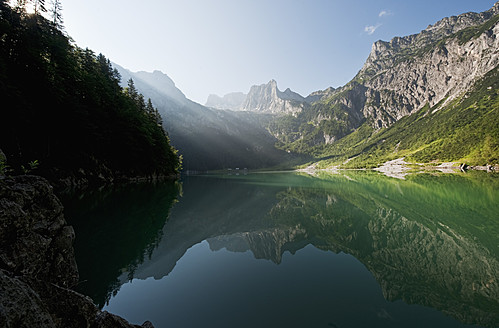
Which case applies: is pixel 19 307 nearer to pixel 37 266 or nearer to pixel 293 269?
pixel 37 266

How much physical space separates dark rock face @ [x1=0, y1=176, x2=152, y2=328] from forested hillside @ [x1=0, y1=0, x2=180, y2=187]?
15295 millimetres

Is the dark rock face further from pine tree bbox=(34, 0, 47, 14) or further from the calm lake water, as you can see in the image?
pine tree bbox=(34, 0, 47, 14)

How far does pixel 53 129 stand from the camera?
34719mm

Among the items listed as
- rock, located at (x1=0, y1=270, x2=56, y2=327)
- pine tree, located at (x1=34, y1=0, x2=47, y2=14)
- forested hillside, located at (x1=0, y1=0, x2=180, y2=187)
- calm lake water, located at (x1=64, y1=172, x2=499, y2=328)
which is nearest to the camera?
rock, located at (x1=0, y1=270, x2=56, y2=327)

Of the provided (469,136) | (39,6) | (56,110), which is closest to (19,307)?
(56,110)

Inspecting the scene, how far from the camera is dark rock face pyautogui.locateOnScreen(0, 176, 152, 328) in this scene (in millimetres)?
3484

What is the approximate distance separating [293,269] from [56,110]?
42.6 metres

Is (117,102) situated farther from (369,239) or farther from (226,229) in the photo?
(369,239)

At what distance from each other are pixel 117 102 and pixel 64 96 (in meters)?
20.1

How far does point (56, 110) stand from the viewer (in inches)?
1364

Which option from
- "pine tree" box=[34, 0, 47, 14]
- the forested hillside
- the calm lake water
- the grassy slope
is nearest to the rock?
the calm lake water

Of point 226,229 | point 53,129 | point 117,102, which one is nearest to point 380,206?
point 226,229

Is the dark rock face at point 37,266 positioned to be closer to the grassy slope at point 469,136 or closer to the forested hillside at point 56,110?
the forested hillside at point 56,110

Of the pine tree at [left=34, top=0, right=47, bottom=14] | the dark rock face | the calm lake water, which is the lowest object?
the calm lake water
